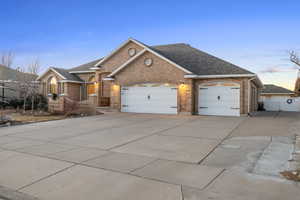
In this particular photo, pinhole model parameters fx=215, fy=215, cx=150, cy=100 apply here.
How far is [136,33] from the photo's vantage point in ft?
75.4

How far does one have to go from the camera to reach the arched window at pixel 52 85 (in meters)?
23.3

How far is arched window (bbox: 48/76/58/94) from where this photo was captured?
2334 centimetres

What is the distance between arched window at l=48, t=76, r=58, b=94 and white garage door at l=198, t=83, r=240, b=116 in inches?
614

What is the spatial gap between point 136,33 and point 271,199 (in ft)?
71.3

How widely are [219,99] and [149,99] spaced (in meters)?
5.53

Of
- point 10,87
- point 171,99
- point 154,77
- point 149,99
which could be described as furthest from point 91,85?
point 171,99

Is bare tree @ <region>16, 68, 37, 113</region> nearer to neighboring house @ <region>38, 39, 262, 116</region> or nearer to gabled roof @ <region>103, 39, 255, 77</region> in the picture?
neighboring house @ <region>38, 39, 262, 116</region>

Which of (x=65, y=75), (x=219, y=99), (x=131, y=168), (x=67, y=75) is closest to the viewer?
(x=131, y=168)

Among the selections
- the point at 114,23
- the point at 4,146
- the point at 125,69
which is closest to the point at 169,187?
the point at 4,146

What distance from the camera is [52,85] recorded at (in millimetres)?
23594

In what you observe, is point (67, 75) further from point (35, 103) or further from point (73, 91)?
point (35, 103)

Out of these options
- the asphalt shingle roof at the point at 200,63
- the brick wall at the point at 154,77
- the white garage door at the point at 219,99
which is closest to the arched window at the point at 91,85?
the brick wall at the point at 154,77

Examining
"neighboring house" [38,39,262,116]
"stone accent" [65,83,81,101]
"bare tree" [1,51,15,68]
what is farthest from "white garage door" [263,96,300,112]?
"bare tree" [1,51,15,68]

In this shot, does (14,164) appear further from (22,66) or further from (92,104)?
(22,66)
